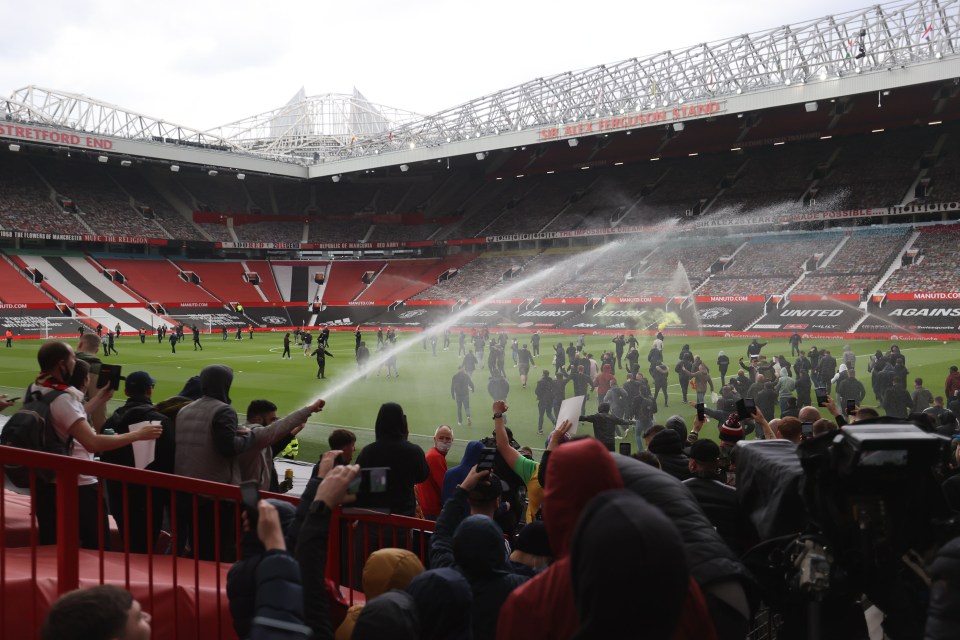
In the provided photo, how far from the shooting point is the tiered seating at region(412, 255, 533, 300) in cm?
4756

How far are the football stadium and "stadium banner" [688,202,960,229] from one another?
24cm

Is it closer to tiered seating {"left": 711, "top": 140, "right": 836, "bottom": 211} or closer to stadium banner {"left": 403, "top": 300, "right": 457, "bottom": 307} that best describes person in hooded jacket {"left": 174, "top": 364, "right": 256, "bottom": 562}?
stadium banner {"left": 403, "top": 300, "right": 457, "bottom": 307}

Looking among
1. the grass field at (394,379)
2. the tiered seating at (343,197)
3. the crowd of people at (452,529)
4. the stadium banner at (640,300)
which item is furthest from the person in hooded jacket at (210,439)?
the tiered seating at (343,197)

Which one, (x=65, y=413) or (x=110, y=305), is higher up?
(x=110, y=305)

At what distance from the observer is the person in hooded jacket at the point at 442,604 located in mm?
2684

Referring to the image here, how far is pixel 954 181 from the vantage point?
3675 centimetres

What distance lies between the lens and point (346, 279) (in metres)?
56.1

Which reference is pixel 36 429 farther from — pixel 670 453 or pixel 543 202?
pixel 543 202

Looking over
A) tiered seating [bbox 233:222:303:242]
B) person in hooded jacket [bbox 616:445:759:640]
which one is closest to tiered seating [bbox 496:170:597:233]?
tiered seating [bbox 233:222:303:242]

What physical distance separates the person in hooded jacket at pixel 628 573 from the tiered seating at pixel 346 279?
2039 inches

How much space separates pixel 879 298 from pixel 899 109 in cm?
1512

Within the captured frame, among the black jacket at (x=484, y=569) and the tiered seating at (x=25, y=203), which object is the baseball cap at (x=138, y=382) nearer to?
the black jacket at (x=484, y=569)

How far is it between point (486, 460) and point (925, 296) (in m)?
30.6

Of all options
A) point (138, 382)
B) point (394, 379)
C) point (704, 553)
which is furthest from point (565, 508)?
Answer: point (394, 379)
